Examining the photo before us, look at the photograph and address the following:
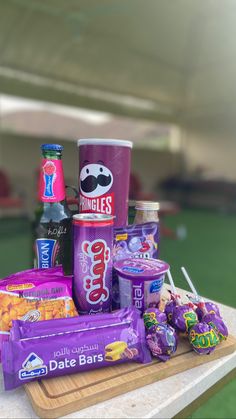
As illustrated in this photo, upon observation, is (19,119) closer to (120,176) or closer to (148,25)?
(148,25)

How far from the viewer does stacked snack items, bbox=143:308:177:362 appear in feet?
1.51

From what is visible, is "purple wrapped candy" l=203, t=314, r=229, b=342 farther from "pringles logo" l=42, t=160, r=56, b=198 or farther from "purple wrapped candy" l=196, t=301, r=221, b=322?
"pringles logo" l=42, t=160, r=56, b=198

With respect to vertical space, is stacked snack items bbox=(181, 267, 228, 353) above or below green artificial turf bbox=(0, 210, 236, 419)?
above

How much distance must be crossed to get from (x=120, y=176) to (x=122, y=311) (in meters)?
0.25

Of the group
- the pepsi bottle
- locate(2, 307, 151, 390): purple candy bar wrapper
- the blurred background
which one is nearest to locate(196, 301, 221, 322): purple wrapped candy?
locate(2, 307, 151, 390): purple candy bar wrapper

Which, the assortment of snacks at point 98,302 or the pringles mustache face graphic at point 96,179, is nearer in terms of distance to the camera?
the assortment of snacks at point 98,302

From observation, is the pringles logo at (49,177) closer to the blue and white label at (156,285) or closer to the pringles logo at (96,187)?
the pringles logo at (96,187)

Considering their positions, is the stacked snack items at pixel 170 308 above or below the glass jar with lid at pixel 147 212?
below

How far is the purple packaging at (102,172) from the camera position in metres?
0.60

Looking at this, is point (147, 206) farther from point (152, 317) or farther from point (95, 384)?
point (95, 384)

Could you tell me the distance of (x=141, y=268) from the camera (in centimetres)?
53

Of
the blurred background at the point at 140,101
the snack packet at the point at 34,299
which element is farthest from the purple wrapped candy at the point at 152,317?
the blurred background at the point at 140,101

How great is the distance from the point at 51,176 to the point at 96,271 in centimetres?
19

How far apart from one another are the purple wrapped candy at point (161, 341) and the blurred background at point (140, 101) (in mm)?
1749
